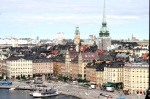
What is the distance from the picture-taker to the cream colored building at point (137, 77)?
26.4 metres

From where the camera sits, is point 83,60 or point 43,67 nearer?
point 83,60

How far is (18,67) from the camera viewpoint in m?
41.3

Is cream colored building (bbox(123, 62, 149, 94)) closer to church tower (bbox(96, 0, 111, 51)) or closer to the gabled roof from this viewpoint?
the gabled roof

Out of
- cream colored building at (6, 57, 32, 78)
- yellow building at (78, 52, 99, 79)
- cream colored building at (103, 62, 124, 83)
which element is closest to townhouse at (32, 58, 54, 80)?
cream colored building at (6, 57, 32, 78)

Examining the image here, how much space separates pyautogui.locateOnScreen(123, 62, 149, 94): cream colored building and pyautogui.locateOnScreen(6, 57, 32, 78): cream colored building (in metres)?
15.8

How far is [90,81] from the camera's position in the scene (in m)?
33.3

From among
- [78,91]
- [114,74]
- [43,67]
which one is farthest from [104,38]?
[78,91]

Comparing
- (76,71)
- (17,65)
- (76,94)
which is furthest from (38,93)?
(17,65)

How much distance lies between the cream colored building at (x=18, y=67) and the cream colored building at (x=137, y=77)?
15818mm

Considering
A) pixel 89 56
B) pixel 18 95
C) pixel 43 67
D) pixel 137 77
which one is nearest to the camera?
pixel 137 77

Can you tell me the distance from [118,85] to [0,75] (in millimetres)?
16141

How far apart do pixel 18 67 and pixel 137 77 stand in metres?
17.2

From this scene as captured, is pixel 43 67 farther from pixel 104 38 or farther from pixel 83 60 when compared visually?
pixel 104 38

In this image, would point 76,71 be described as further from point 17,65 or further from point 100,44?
Result: point 100,44
